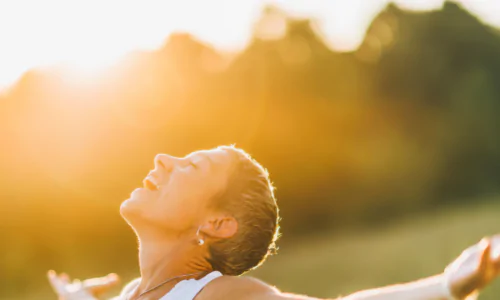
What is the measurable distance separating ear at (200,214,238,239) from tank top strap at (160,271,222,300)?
8.5 inches

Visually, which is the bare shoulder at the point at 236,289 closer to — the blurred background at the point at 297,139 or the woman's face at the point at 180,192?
the woman's face at the point at 180,192

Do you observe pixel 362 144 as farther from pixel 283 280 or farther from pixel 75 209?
pixel 75 209

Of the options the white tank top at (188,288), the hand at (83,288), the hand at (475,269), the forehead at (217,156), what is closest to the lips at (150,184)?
the forehead at (217,156)

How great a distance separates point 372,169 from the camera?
1398cm

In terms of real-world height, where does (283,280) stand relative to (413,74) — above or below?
below

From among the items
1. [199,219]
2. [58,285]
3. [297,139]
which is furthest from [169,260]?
[297,139]

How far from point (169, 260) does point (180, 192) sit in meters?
0.27

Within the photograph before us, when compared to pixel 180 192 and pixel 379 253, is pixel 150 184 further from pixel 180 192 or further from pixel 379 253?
pixel 379 253

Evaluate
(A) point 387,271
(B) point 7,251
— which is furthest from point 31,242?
(A) point 387,271

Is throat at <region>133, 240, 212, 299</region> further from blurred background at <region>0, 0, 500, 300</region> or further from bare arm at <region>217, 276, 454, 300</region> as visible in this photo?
blurred background at <region>0, 0, 500, 300</region>

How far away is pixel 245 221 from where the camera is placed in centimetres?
262

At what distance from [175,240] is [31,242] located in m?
9.80

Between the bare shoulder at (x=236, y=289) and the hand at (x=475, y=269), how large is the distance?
0.67 m

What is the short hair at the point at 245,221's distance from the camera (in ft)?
8.57
